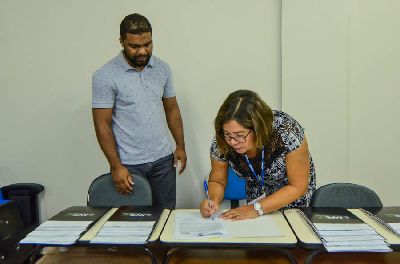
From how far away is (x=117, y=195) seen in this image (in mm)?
2127

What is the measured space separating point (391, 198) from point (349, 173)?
14.8 inches

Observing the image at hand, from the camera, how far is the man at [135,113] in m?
2.22

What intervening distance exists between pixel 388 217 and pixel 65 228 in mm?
1286

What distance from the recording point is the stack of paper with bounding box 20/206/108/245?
142 cm

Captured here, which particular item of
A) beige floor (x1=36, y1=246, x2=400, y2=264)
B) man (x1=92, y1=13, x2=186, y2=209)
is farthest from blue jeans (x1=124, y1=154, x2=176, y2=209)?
beige floor (x1=36, y1=246, x2=400, y2=264)

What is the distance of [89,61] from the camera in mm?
3115

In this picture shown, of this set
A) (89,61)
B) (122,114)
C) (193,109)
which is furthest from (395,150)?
(89,61)

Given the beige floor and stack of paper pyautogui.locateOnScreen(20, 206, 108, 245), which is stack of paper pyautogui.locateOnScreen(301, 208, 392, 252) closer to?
the beige floor

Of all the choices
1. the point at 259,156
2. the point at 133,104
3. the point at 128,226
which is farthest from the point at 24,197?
the point at 259,156

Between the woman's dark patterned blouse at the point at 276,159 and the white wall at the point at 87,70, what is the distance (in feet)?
4.18

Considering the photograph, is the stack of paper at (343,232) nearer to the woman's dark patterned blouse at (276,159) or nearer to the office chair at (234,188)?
the woman's dark patterned blouse at (276,159)

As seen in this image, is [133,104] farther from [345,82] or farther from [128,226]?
[345,82]

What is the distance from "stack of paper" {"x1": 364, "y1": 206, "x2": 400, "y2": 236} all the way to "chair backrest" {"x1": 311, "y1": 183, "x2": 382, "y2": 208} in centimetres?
19

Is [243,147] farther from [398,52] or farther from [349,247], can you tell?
[398,52]
